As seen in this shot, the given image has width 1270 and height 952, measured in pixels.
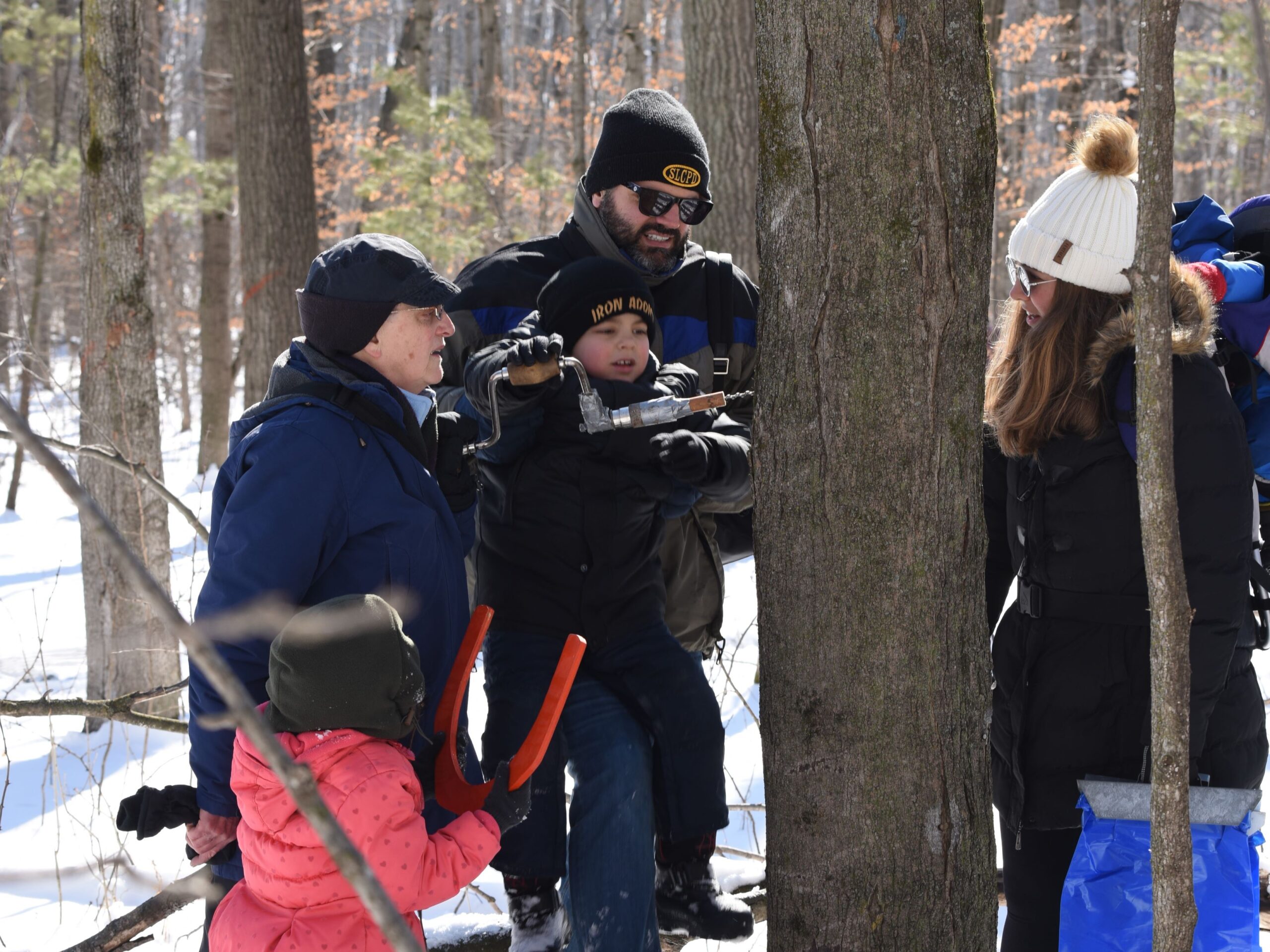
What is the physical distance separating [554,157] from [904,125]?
96.6 feet

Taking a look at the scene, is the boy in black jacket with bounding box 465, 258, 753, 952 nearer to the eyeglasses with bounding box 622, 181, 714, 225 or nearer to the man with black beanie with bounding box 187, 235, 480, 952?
the man with black beanie with bounding box 187, 235, 480, 952

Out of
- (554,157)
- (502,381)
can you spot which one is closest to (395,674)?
(502,381)

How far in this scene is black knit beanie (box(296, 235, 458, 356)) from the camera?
2119 mm

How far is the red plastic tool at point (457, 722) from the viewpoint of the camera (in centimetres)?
196

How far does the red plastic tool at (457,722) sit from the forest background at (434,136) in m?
3.41

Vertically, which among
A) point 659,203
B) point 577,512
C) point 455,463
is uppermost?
point 659,203

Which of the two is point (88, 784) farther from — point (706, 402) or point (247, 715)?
point (247, 715)

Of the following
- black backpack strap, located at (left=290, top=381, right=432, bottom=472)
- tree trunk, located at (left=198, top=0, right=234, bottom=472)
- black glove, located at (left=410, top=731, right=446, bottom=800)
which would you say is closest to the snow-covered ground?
black glove, located at (left=410, top=731, right=446, bottom=800)

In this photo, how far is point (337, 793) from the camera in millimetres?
1707

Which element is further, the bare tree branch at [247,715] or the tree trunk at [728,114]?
the tree trunk at [728,114]

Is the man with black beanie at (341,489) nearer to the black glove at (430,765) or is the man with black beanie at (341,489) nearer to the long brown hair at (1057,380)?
the black glove at (430,765)

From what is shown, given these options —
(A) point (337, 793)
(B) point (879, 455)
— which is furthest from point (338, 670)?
(B) point (879, 455)

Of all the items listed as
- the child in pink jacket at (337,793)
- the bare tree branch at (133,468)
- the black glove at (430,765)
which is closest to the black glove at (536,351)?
the child in pink jacket at (337,793)

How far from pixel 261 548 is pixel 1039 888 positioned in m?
1.74
